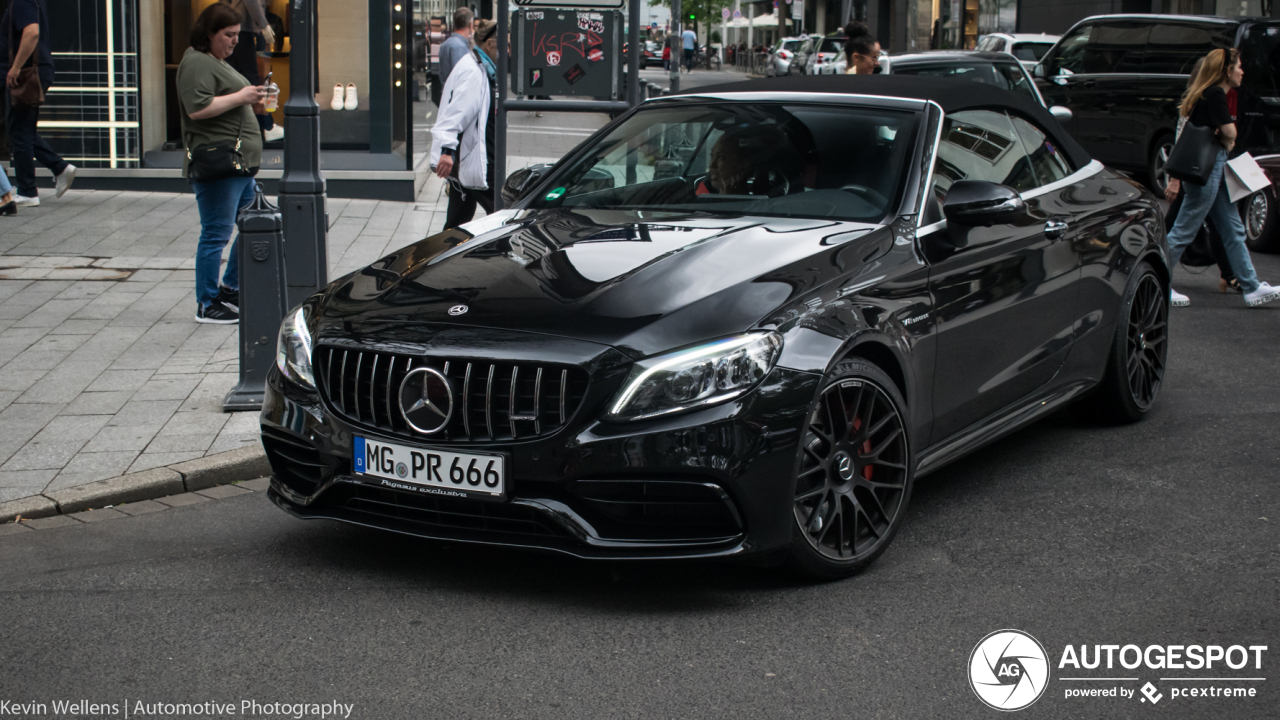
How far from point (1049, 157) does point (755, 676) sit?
3.06 meters

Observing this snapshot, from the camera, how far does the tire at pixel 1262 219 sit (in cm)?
1138

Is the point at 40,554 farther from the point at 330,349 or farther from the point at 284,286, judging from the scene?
the point at 284,286

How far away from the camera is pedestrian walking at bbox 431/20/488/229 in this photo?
8891 mm

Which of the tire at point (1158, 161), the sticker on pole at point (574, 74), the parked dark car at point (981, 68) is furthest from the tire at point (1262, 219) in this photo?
the sticker on pole at point (574, 74)

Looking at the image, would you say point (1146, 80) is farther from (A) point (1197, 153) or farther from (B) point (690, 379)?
(B) point (690, 379)

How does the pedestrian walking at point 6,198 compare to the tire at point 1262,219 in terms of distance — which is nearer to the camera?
the tire at point 1262,219

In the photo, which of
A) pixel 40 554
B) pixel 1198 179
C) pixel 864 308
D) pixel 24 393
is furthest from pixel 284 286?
pixel 1198 179

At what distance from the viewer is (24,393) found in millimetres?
6453

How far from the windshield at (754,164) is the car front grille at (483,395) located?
4.37ft

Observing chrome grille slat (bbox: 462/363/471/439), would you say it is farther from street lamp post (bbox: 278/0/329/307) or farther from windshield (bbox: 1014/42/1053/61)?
windshield (bbox: 1014/42/1053/61)

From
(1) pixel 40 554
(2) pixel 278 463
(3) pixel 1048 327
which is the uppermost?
(3) pixel 1048 327

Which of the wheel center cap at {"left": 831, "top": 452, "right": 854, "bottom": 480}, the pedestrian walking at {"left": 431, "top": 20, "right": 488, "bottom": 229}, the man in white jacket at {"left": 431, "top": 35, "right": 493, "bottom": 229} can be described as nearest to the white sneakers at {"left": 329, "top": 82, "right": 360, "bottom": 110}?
the pedestrian walking at {"left": 431, "top": 20, "right": 488, "bottom": 229}

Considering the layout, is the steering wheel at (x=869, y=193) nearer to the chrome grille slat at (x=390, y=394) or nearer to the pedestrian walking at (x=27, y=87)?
the chrome grille slat at (x=390, y=394)

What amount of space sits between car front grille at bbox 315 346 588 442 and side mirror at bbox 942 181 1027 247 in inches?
62.6
